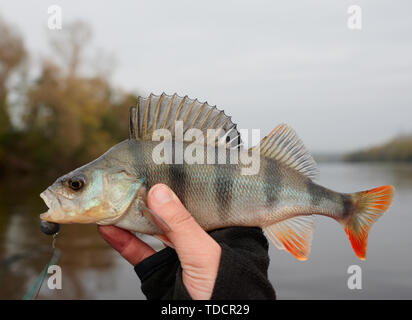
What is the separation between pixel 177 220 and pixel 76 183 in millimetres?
804

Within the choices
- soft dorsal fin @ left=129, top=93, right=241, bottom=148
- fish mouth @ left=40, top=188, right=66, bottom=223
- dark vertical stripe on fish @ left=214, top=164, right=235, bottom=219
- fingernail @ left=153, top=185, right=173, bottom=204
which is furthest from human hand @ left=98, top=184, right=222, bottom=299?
fish mouth @ left=40, top=188, right=66, bottom=223

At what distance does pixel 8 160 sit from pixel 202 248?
52551mm

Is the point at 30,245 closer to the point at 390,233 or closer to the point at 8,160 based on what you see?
the point at 390,233

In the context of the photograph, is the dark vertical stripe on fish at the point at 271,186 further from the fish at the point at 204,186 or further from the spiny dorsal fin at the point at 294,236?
the spiny dorsal fin at the point at 294,236

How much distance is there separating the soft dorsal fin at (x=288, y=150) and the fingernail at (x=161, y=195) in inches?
33.4

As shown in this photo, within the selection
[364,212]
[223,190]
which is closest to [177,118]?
[223,190]

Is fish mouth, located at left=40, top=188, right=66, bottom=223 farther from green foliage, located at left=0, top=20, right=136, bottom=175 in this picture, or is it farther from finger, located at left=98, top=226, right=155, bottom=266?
green foliage, located at left=0, top=20, right=136, bottom=175

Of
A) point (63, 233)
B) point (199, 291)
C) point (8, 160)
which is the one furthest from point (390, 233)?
point (8, 160)

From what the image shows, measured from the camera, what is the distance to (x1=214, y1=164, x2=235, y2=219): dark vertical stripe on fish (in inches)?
114

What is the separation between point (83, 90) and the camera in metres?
42.6

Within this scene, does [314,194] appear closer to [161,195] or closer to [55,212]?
[161,195]

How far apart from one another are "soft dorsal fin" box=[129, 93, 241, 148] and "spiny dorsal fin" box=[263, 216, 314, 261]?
2.48 feet

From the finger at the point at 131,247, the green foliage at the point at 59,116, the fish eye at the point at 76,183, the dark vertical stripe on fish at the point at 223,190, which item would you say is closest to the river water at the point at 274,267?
the finger at the point at 131,247

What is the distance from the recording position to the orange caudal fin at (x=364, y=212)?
312cm
